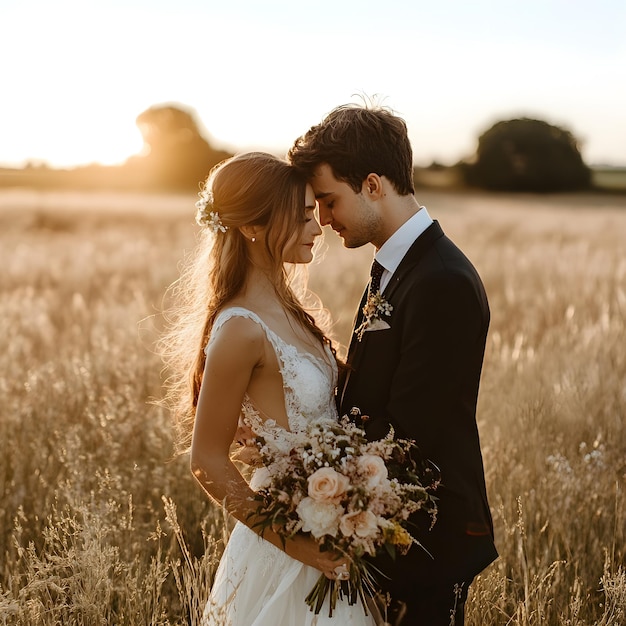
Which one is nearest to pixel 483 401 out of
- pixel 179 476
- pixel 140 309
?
pixel 179 476

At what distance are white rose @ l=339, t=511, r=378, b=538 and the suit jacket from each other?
36 centimetres

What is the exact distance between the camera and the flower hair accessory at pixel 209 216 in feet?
10.3

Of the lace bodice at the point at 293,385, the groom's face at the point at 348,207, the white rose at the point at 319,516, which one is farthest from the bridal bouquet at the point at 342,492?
the groom's face at the point at 348,207

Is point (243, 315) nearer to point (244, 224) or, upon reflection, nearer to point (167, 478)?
point (244, 224)

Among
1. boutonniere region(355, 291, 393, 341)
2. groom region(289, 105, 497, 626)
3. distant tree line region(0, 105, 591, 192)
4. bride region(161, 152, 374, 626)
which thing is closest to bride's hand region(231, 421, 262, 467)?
bride region(161, 152, 374, 626)

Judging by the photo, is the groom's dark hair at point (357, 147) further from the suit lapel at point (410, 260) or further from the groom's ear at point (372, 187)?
the suit lapel at point (410, 260)

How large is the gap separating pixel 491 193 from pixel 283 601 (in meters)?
65.4

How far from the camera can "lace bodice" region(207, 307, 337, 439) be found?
2.84 meters

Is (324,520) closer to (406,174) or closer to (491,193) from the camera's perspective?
(406,174)

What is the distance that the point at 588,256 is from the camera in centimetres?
1409

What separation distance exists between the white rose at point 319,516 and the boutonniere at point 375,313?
0.74 metres

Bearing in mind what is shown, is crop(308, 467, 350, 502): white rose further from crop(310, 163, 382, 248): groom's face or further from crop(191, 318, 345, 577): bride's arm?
crop(310, 163, 382, 248): groom's face

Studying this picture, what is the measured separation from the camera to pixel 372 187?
3.10 meters

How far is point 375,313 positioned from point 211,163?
58014 mm
